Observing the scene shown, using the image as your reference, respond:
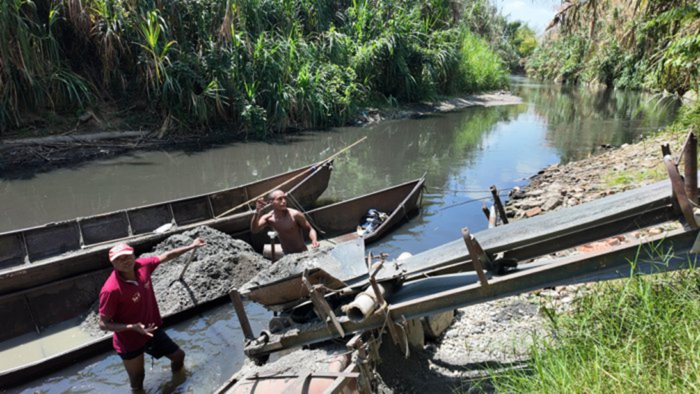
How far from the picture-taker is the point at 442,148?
17.2m

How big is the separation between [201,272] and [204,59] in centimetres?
1164

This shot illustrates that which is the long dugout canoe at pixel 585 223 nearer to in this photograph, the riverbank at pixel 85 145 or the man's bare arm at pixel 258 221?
the man's bare arm at pixel 258 221

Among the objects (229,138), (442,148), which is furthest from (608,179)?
(229,138)

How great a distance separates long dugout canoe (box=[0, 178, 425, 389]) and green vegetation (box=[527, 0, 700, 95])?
16.9 feet

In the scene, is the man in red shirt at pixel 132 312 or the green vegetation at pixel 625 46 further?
the green vegetation at pixel 625 46

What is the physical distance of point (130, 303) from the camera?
4.09 metres

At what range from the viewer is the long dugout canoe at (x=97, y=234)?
229 inches

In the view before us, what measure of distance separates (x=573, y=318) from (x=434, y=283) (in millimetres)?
1072

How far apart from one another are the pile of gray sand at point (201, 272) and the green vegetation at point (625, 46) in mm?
7346

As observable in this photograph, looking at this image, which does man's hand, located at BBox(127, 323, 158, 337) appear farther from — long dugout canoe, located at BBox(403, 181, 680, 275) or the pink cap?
long dugout canoe, located at BBox(403, 181, 680, 275)

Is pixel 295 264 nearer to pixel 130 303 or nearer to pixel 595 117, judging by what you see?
pixel 130 303

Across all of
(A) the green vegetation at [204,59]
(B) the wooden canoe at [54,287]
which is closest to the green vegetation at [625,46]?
(A) the green vegetation at [204,59]

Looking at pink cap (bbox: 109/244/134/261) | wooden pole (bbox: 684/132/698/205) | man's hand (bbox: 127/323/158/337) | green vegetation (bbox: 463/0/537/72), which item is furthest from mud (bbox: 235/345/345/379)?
green vegetation (bbox: 463/0/537/72)

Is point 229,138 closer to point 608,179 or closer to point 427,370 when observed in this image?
point 608,179
